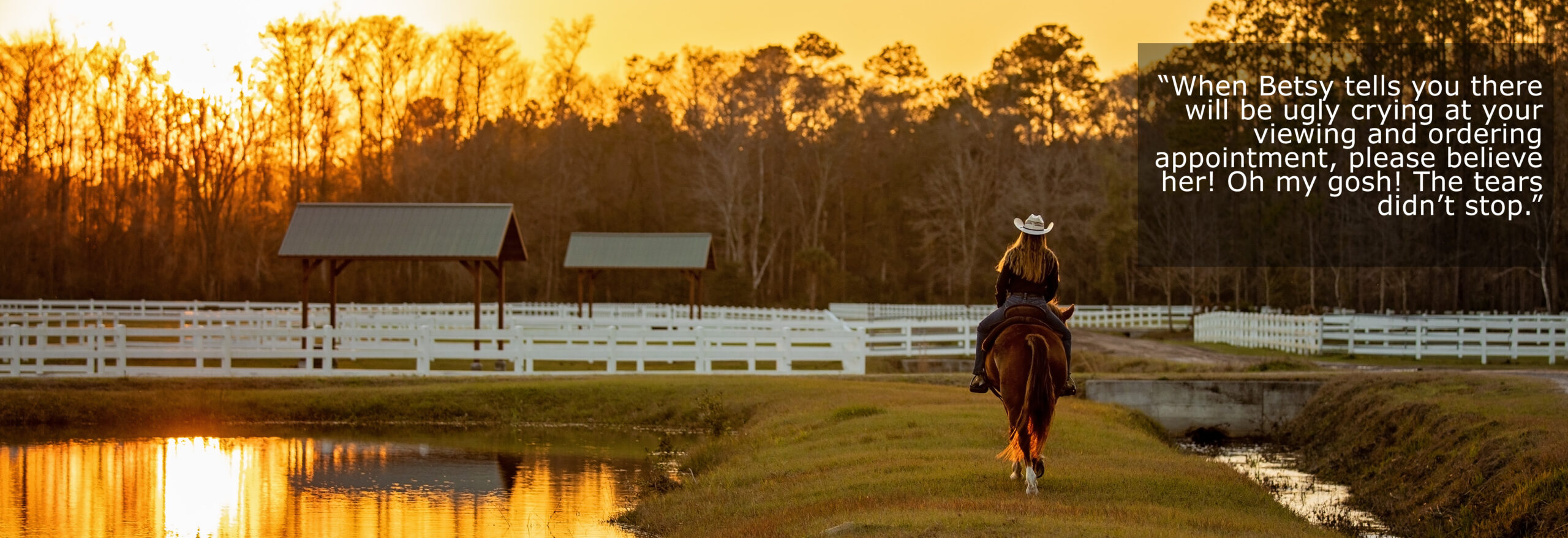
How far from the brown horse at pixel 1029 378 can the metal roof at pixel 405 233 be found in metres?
21.8

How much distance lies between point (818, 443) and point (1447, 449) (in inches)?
290

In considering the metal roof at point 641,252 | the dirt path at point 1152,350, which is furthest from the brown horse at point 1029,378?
the metal roof at point 641,252

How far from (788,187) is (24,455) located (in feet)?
195

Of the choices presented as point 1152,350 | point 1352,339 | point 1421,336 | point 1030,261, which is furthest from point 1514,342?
point 1030,261

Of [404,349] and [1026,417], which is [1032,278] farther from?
[404,349]

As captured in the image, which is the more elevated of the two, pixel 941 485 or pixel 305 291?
pixel 305 291

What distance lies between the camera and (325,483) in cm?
1683

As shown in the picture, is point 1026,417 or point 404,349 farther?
point 404,349

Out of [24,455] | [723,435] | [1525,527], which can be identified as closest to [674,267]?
[723,435]

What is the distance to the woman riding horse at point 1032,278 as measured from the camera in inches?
444

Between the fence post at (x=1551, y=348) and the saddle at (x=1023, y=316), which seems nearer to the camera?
the saddle at (x=1023, y=316)

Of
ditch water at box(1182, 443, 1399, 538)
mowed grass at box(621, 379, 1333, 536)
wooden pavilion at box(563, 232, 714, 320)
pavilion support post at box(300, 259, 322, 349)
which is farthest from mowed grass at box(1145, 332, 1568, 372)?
pavilion support post at box(300, 259, 322, 349)

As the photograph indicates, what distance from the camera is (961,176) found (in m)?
70.2

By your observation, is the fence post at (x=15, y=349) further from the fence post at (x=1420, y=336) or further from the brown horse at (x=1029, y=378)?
the fence post at (x=1420, y=336)
